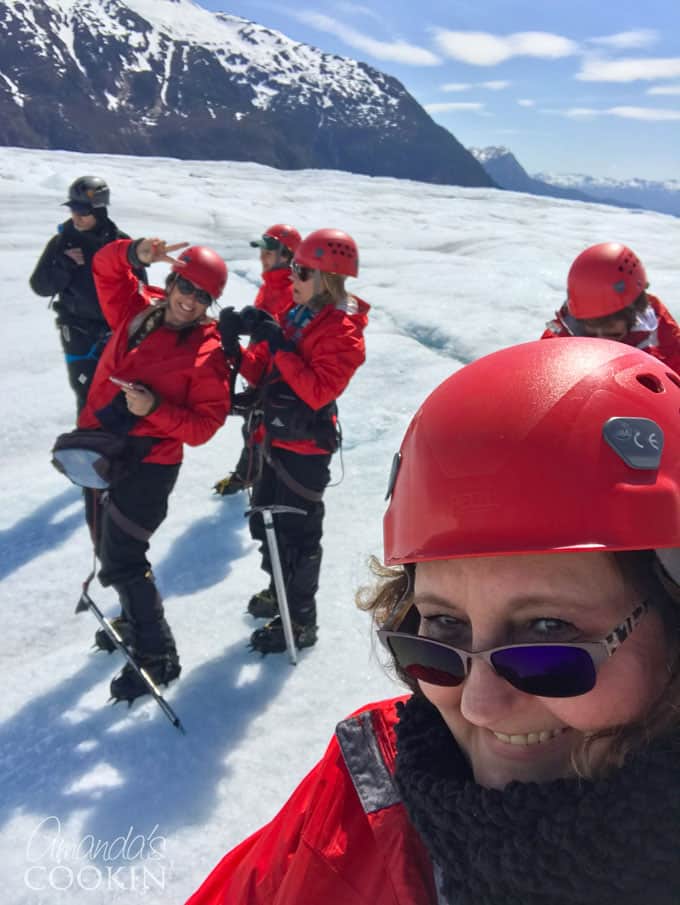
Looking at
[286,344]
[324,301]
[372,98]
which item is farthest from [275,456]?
[372,98]

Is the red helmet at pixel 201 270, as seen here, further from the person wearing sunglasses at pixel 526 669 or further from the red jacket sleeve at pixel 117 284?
the person wearing sunglasses at pixel 526 669

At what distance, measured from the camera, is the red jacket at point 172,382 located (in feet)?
8.80

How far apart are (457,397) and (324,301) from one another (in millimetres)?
2026

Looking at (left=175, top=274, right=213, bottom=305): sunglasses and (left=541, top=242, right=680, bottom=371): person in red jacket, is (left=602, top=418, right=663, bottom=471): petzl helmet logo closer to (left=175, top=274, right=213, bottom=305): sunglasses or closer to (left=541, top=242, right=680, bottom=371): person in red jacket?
(left=175, top=274, right=213, bottom=305): sunglasses

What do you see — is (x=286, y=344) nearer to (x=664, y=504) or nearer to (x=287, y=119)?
(x=664, y=504)

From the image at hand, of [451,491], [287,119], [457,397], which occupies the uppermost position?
[287,119]

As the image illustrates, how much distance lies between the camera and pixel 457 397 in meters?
1.12

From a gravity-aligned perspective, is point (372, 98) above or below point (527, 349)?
above

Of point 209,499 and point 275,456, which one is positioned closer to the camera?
point 275,456

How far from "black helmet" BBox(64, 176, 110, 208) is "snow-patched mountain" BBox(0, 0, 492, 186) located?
109380mm

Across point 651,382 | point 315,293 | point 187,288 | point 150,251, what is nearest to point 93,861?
point 187,288

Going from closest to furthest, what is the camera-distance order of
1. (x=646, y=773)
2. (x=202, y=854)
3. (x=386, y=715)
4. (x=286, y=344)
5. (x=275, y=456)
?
(x=646, y=773) → (x=386, y=715) → (x=202, y=854) → (x=286, y=344) → (x=275, y=456)

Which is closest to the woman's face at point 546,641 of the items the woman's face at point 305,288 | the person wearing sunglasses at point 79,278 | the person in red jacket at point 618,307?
the woman's face at point 305,288

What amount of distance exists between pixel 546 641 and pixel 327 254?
7.88 ft
